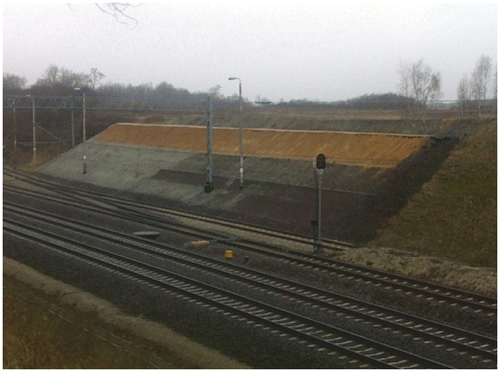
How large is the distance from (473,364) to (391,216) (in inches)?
625

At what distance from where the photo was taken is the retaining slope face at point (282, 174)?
101ft

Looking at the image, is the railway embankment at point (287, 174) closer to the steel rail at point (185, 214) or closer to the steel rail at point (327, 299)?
the steel rail at point (185, 214)

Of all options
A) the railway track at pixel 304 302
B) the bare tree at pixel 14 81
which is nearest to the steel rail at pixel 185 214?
the railway track at pixel 304 302

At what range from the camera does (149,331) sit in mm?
15383

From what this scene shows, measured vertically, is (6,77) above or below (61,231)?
above

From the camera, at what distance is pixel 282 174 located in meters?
38.6

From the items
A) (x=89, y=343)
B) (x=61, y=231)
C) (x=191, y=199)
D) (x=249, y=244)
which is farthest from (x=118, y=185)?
(x=89, y=343)

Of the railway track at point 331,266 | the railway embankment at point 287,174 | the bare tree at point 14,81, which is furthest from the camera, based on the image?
the bare tree at point 14,81

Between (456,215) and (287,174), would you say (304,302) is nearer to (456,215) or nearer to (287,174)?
(456,215)

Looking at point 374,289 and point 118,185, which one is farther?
A: point 118,185

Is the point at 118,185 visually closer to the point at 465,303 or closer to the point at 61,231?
the point at 61,231

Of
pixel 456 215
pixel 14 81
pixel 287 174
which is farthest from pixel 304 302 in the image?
pixel 14 81

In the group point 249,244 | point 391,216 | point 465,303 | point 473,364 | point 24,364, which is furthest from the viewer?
point 391,216

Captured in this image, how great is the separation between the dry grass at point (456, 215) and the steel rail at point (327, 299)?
7.07m
